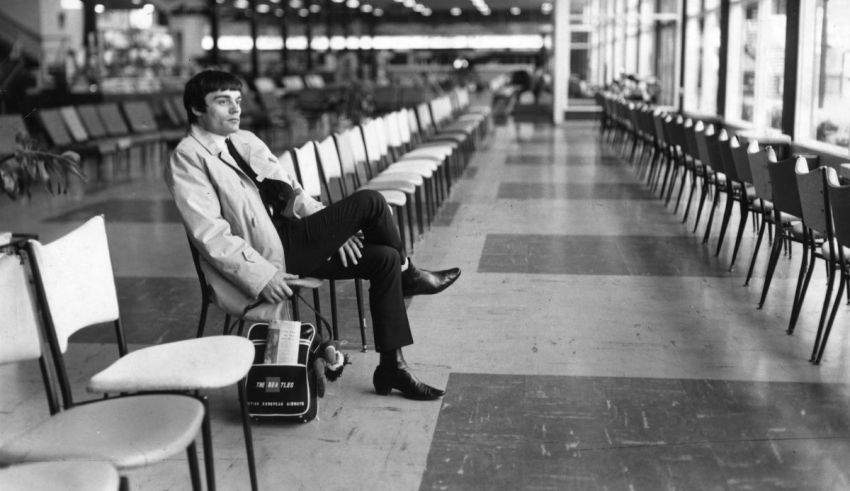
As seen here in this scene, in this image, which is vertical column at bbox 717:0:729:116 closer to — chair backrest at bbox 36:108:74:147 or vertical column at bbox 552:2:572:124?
vertical column at bbox 552:2:572:124

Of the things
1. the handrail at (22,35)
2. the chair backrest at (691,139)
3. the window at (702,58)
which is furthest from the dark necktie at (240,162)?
the handrail at (22,35)

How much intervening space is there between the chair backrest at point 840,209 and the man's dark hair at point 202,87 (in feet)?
7.54

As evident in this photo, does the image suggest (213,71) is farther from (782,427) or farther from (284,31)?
(284,31)

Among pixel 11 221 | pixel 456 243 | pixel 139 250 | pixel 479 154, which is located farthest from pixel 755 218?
pixel 479 154

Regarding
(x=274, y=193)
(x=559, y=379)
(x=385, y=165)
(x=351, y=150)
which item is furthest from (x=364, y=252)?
(x=385, y=165)

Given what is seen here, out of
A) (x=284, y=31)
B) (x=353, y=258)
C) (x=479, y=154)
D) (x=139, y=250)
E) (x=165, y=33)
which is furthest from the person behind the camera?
(x=165, y=33)

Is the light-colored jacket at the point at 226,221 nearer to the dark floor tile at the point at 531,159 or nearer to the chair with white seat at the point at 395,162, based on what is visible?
the chair with white seat at the point at 395,162

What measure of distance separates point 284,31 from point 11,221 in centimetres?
1964

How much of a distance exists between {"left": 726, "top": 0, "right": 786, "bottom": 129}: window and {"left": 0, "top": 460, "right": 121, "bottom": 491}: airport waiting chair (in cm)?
877

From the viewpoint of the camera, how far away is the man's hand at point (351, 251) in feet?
12.2

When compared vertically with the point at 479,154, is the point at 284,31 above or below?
above

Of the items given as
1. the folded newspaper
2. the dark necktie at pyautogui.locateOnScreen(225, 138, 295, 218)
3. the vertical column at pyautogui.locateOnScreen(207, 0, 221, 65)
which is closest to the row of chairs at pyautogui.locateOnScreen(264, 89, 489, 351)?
the dark necktie at pyautogui.locateOnScreen(225, 138, 295, 218)

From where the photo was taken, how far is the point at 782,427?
134 inches

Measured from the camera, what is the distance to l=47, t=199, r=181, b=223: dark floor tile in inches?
322
